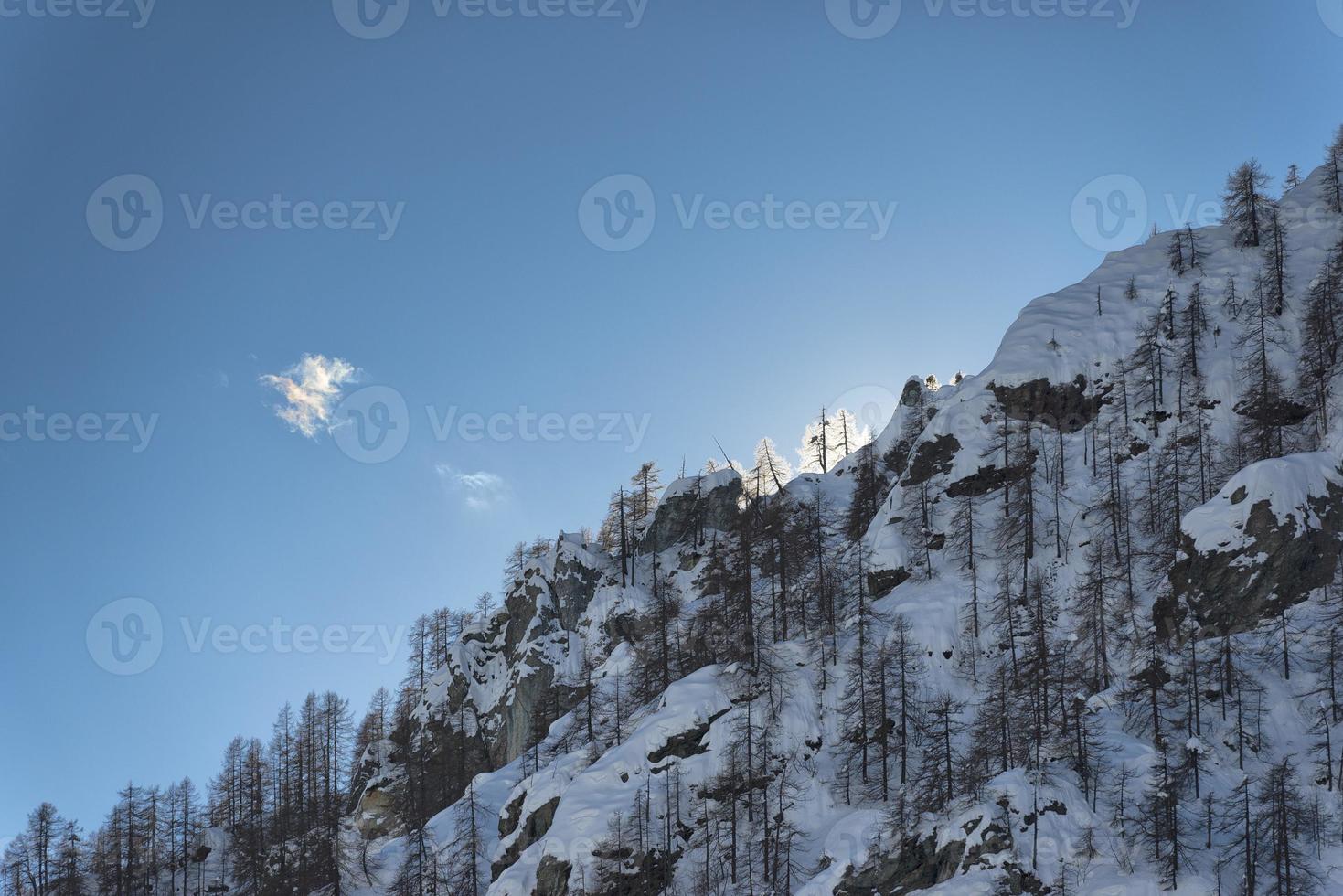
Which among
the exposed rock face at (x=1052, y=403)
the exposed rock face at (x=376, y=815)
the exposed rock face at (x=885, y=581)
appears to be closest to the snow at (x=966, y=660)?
the exposed rock face at (x=885, y=581)

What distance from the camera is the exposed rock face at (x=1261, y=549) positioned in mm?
64438

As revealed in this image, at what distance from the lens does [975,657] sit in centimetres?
7275

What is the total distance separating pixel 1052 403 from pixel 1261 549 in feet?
115

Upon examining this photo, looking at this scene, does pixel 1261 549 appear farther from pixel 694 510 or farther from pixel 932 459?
pixel 694 510

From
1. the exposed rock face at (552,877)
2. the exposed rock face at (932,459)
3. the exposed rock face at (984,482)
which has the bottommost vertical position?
the exposed rock face at (552,877)

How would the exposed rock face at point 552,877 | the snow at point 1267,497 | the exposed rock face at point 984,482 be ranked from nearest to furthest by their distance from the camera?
the exposed rock face at point 552,877 → the snow at point 1267,497 → the exposed rock face at point 984,482

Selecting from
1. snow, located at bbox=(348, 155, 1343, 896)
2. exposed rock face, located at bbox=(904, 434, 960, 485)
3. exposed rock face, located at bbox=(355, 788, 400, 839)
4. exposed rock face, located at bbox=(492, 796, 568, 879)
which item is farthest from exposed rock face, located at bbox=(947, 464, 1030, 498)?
exposed rock face, located at bbox=(355, 788, 400, 839)

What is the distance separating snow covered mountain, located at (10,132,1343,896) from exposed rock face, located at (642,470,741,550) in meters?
0.39

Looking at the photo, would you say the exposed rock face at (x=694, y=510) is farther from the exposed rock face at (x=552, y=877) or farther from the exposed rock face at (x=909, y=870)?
the exposed rock face at (x=909, y=870)

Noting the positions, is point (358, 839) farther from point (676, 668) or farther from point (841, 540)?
point (841, 540)

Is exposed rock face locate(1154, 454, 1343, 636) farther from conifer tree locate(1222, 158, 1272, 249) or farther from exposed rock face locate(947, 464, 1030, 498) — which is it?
conifer tree locate(1222, 158, 1272, 249)

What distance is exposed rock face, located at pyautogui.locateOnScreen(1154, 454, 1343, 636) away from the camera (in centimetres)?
6444

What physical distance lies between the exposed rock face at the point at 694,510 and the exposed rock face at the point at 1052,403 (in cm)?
3694

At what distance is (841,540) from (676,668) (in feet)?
89.7
